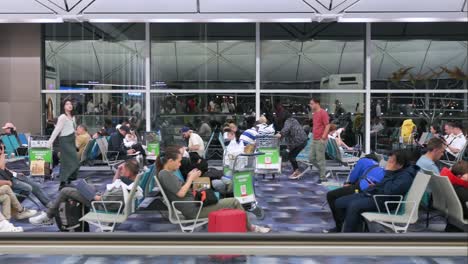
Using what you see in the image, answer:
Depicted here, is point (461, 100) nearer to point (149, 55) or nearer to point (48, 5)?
point (149, 55)

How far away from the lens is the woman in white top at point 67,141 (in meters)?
10.1

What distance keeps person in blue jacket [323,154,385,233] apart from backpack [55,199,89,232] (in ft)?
9.74

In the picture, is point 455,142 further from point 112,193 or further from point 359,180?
point 112,193

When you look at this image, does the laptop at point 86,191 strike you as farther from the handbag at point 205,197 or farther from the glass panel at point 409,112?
the glass panel at point 409,112

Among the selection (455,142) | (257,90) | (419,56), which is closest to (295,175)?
(455,142)

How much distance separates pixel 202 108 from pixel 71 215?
1005cm

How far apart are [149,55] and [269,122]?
4.05 metres

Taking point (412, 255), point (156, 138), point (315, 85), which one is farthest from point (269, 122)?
point (412, 255)

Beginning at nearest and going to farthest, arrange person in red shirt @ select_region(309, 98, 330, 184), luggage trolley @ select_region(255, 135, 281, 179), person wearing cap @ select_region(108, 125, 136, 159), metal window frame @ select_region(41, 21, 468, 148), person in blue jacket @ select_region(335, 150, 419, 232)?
1. person in blue jacket @ select_region(335, 150, 419, 232)
2. person in red shirt @ select_region(309, 98, 330, 184)
3. luggage trolley @ select_region(255, 135, 281, 179)
4. person wearing cap @ select_region(108, 125, 136, 159)
5. metal window frame @ select_region(41, 21, 468, 148)

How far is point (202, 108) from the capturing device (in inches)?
655

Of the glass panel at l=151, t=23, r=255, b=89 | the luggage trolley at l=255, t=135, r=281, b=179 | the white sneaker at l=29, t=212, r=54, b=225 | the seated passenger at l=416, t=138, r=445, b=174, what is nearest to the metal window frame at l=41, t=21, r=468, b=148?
the glass panel at l=151, t=23, r=255, b=89

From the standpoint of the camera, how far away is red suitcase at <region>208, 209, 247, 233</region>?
609cm

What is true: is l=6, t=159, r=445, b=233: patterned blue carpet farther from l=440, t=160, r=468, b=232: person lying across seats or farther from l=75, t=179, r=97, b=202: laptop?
l=440, t=160, r=468, b=232: person lying across seats

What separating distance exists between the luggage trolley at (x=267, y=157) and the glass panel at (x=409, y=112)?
532cm
